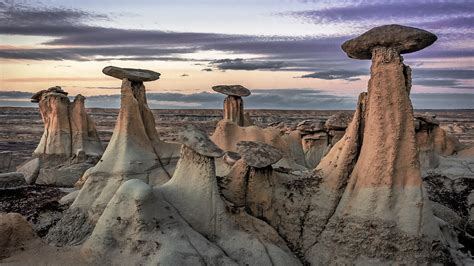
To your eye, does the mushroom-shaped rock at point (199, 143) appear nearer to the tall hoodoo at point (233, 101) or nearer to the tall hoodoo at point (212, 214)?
the tall hoodoo at point (212, 214)

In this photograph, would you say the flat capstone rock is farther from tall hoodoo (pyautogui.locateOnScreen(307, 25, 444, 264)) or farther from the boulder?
tall hoodoo (pyautogui.locateOnScreen(307, 25, 444, 264))

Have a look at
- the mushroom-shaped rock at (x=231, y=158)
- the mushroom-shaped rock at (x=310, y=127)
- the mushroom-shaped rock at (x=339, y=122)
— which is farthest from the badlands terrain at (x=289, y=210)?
the mushroom-shaped rock at (x=310, y=127)

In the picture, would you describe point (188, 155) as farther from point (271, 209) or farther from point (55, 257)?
point (55, 257)

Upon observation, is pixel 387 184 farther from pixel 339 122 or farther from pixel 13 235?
pixel 339 122

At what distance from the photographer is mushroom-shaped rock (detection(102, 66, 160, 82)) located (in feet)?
57.8

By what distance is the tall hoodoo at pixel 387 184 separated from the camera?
1079cm

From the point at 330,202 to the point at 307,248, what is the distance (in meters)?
1.10

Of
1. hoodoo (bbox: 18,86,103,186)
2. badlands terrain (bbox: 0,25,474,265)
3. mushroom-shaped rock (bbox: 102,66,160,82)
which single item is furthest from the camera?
hoodoo (bbox: 18,86,103,186)

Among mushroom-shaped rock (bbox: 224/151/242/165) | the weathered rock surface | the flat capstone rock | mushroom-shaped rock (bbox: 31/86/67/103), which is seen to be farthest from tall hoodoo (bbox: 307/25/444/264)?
mushroom-shaped rock (bbox: 31/86/67/103)

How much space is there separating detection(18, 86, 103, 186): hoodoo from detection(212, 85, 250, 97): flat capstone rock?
8.19 meters

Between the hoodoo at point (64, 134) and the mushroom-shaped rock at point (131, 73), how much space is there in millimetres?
11287

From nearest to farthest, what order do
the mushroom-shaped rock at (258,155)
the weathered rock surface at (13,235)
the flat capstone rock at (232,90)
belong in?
the weathered rock surface at (13,235), the mushroom-shaped rock at (258,155), the flat capstone rock at (232,90)

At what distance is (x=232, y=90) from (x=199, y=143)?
570 inches

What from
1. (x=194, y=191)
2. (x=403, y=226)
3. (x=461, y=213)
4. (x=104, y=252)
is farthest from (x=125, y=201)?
(x=461, y=213)
